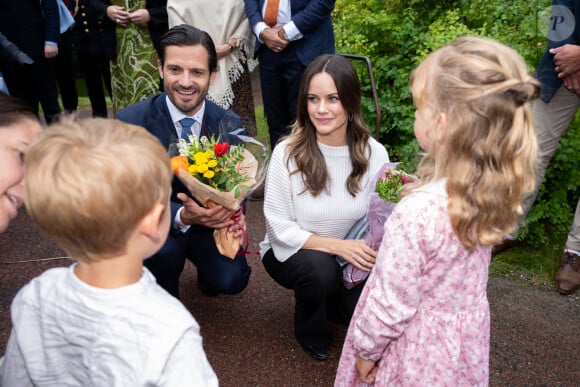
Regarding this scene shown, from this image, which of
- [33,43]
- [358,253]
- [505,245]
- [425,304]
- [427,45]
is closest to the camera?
[425,304]

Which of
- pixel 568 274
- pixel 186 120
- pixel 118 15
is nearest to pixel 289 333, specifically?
pixel 186 120

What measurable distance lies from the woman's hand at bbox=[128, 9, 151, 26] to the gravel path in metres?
2.05

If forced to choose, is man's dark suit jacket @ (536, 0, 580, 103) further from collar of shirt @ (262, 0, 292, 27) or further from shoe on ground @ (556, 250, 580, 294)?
collar of shirt @ (262, 0, 292, 27)

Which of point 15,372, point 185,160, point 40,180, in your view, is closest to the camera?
Answer: point 40,180

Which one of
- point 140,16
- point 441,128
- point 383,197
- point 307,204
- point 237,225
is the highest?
point 140,16

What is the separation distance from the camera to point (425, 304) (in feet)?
5.72

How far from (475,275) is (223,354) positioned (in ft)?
5.36

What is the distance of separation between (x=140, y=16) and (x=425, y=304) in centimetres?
352

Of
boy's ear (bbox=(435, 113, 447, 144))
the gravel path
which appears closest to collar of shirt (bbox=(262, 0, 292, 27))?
the gravel path

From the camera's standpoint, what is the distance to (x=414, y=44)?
4.68m

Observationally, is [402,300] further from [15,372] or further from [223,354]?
[223,354]

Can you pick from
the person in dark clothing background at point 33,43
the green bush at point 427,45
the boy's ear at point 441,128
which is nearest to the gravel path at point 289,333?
the green bush at point 427,45

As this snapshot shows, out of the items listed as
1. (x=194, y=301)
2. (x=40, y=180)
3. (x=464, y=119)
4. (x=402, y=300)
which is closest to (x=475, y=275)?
(x=402, y=300)

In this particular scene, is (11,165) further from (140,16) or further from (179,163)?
Answer: (140,16)
